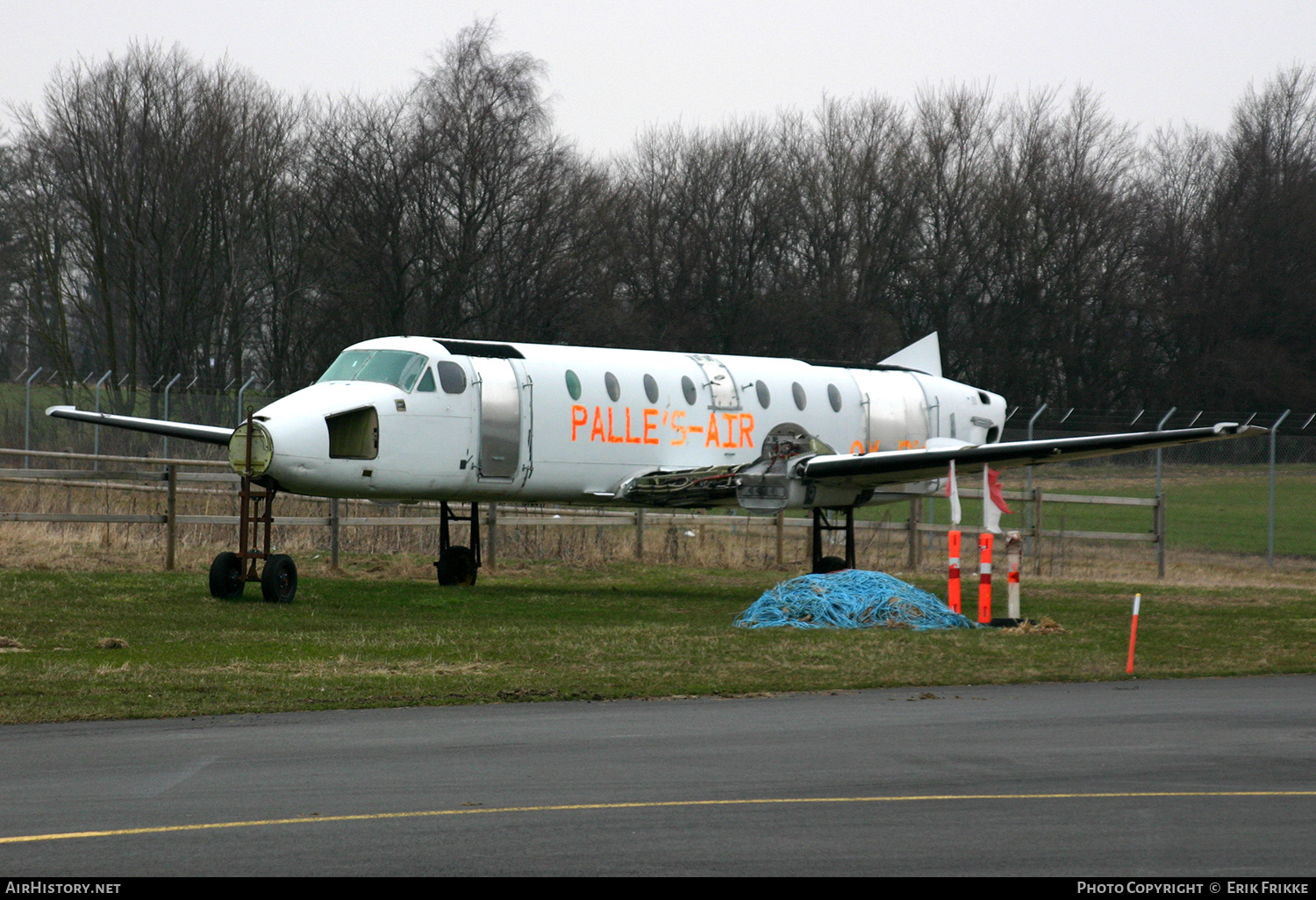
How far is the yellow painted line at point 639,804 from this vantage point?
668 cm

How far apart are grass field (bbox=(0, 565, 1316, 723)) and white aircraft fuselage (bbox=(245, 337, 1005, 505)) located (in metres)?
1.64

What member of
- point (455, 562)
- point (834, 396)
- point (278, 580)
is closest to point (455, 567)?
point (455, 562)

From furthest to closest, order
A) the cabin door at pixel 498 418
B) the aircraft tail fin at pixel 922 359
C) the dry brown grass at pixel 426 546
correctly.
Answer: the aircraft tail fin at pixel 922 359 → the dry brown grass at pixel 426 546 → the cabin door at pixel 498 418

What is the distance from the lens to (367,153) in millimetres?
52062

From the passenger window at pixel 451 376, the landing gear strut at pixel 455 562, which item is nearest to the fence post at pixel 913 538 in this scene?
the landing gear strut at pixel 455 562

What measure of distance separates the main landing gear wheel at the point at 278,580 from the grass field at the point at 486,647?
19cm

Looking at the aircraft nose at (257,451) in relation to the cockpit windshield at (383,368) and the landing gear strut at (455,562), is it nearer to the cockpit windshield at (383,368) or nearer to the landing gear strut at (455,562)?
the cockpit windshield at (383,368)

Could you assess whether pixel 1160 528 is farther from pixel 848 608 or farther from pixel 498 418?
pixel 498 418

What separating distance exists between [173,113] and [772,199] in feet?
79.1

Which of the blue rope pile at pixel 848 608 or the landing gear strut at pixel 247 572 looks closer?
the blue rope pile at pixel 848 608

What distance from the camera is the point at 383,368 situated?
66.0 ft

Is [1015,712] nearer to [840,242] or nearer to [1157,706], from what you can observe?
[1157,706]

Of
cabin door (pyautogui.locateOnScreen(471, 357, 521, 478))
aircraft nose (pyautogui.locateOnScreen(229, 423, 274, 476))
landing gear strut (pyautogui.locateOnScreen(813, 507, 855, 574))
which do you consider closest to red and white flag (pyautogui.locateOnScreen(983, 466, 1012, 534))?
landing gear strut (pyautogui.locateOnScreen(813, 507, 855, 574))

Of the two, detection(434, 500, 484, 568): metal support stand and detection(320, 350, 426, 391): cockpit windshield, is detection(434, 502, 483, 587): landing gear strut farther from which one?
detection(320, 350, 426, 391): cockpit windshield
